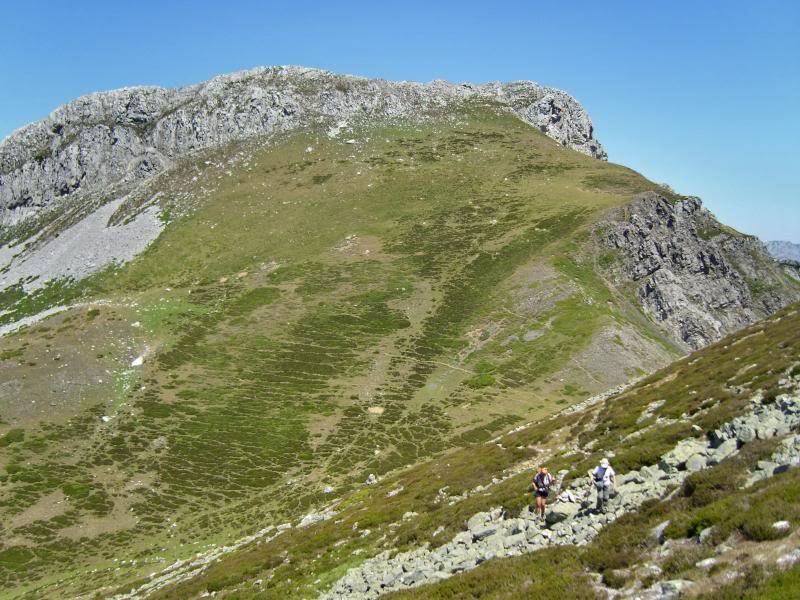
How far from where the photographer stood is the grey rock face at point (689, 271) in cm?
9781


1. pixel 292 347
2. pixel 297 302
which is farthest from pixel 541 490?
pixel 297 302

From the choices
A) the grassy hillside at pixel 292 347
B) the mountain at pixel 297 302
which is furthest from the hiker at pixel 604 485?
the grassy hillside at pixel 292 347

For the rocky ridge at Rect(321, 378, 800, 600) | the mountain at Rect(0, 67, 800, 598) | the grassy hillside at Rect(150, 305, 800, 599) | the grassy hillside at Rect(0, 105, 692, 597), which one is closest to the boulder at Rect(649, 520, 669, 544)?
the grassy hillside at Rect(150, 305, 800, 599)

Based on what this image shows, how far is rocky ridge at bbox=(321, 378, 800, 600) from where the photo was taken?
16.5 m

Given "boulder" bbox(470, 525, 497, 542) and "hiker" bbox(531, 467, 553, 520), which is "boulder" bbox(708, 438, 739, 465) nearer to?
"hiker" bbox(531, 467, 553, 520)

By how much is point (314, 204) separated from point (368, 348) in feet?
203

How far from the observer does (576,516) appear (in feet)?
58.8

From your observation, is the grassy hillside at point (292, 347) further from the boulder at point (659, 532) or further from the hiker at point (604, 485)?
the boulder at point (659, 532)

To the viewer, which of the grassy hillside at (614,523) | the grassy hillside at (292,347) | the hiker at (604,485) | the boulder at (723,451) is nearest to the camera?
the grassy hillside at (614,523)

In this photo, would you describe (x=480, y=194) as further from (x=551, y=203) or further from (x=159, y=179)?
(x=159, y=179)

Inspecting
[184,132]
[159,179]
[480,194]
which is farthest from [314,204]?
[184,132]

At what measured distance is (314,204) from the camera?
13338 centimetres

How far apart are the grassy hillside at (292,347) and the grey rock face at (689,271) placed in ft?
23.2

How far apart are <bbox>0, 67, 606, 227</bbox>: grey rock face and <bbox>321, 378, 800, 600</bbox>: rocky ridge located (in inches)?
6472
